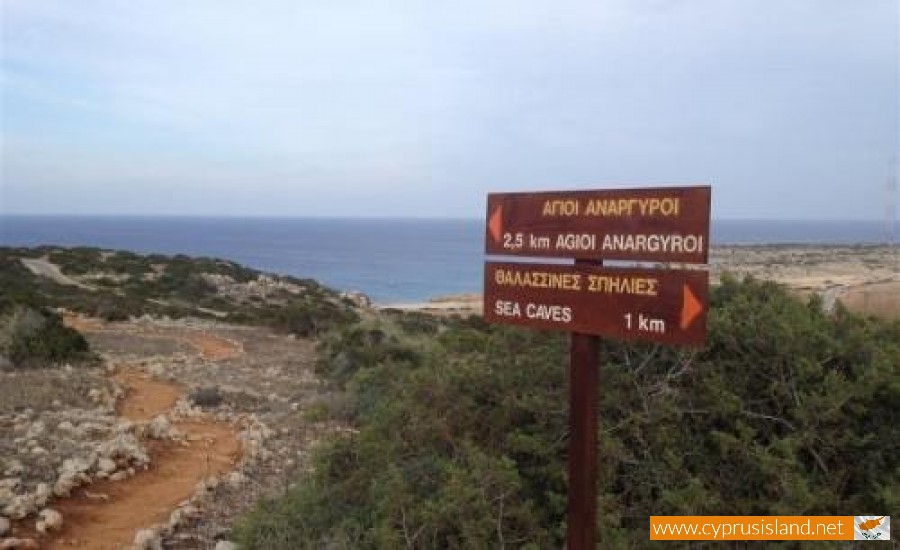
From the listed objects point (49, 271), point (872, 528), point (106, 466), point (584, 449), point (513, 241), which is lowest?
point (106, 466)

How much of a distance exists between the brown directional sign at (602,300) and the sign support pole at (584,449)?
0.34 feet

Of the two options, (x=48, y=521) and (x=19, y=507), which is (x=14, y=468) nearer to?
(x=19, y=507)

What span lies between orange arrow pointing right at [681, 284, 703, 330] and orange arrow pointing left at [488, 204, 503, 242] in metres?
1.08

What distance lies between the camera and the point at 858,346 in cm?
506

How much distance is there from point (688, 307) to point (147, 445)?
24.1 ft

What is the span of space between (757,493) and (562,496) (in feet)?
3.44

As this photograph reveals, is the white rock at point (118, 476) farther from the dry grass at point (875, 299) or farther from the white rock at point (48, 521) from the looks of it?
the dry grass at point (875, 299)

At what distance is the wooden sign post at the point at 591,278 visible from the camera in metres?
3.16

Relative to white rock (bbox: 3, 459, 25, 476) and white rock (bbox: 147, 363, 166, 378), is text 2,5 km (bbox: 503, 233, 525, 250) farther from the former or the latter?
white rock (bbox: 147, 363, 166, 378)

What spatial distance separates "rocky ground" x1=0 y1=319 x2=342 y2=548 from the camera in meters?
6.38

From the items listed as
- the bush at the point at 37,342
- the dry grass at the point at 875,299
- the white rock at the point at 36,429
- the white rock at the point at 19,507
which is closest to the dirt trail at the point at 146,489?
the white rock at the point at 19,507

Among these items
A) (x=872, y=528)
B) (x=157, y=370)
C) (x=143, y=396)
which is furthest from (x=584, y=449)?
(x=157, y=370)

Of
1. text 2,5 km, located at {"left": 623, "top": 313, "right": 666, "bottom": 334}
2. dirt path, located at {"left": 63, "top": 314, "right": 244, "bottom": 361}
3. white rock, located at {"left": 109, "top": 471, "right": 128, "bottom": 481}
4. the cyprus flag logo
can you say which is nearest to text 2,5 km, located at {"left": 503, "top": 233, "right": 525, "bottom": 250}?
text 2,5 km, located at {"left": 623, "top": 313, "right": 666, "bottom": 334}

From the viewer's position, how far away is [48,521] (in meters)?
6.23
